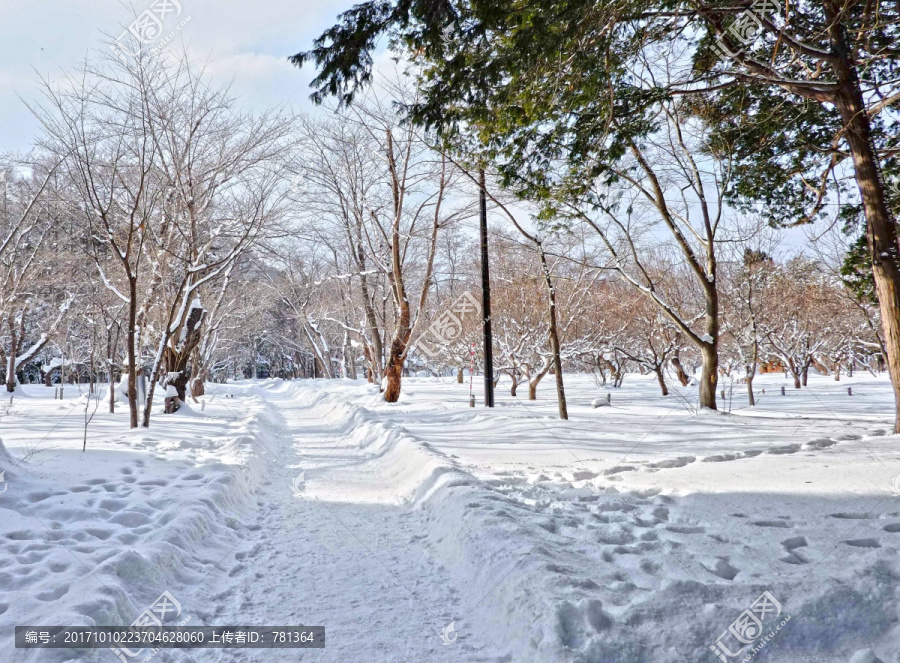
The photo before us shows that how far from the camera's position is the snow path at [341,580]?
107 inches

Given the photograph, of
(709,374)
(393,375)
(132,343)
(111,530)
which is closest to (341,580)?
(111,530)

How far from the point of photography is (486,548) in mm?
3625

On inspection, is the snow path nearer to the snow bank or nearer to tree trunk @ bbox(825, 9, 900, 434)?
the snow bank

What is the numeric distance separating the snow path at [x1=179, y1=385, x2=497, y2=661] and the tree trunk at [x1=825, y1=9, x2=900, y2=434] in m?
6.53

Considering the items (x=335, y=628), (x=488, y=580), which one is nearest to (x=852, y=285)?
(x=488, y=580)

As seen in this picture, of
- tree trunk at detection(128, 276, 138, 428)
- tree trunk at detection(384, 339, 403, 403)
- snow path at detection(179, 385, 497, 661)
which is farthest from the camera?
tree trunk at detection(384, 339, 403, 403)

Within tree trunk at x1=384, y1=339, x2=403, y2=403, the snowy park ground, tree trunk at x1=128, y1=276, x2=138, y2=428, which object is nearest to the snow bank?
the snowy park ground

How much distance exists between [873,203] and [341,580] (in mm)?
7861

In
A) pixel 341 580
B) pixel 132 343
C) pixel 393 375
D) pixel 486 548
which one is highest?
pixel 132 343

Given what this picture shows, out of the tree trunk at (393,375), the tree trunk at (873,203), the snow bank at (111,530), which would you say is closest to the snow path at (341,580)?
the snow bank at (111,530)

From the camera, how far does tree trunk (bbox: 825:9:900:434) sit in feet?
21.5

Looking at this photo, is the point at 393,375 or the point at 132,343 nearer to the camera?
the point at 132,343

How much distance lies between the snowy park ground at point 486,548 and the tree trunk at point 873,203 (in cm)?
148

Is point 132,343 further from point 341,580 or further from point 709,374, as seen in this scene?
point 709,374
